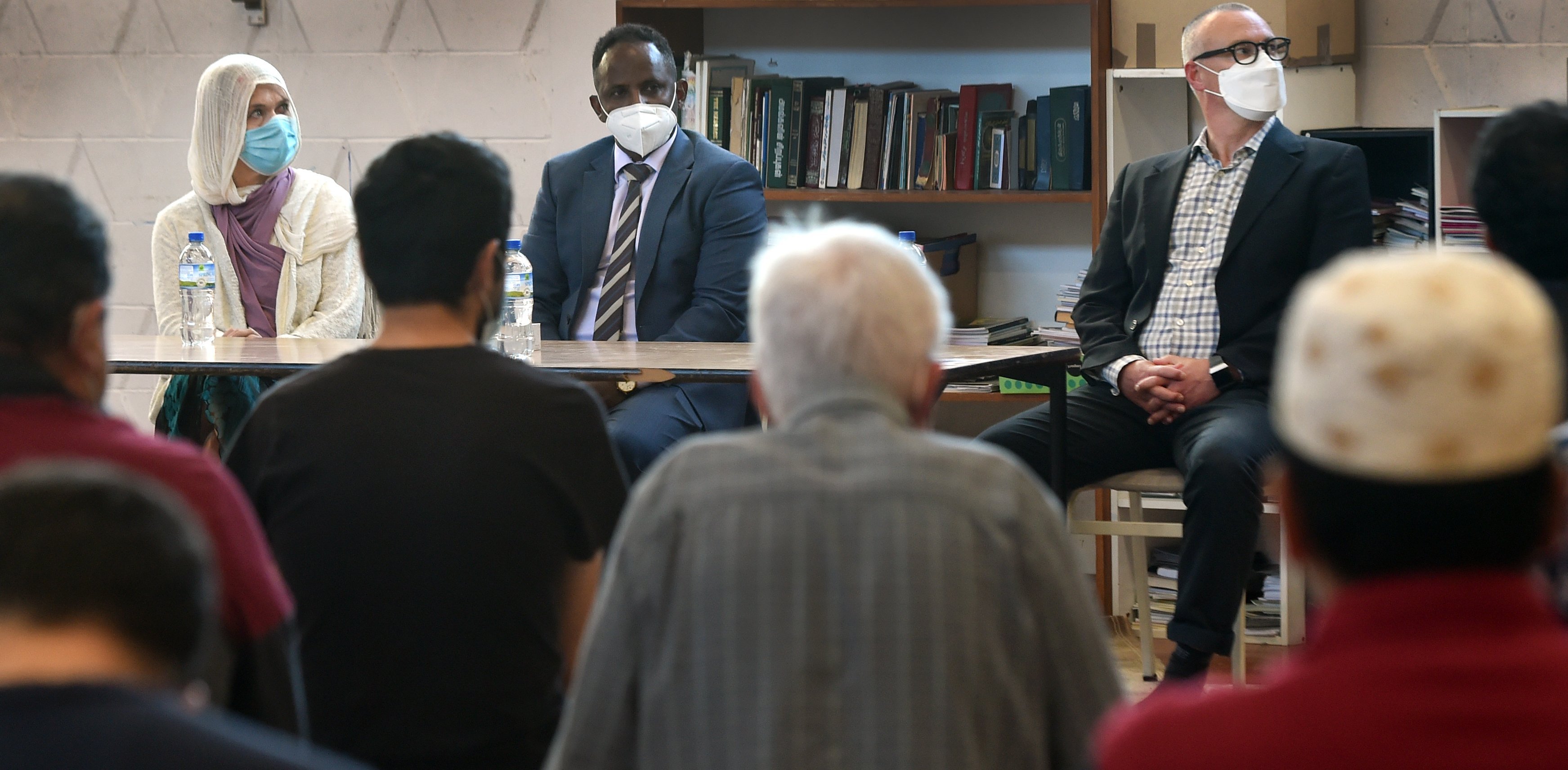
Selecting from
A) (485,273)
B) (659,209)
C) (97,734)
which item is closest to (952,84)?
(659,209)

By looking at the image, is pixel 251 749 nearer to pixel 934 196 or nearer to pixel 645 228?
pixel 645 228

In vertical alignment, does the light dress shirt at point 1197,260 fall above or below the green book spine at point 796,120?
below

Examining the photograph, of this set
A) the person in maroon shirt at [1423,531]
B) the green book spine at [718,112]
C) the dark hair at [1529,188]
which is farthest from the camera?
the green book spine at [718,112]

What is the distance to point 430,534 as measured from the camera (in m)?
1.43

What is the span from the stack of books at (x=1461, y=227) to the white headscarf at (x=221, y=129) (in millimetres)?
2770

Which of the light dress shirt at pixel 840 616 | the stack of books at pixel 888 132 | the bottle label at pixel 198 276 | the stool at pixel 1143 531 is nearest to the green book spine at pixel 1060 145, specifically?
the stack of books at pixel 888 132

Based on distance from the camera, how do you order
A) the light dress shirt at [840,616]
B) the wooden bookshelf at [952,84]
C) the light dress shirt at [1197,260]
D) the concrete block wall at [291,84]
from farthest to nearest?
the concrete block wall at [291,84]
the wooden bookshelf at [952,84]
the light dress shirt at [1197,260]
the light dress shirt at [840,616]

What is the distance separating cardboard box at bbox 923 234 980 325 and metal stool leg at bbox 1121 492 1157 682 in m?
1.04

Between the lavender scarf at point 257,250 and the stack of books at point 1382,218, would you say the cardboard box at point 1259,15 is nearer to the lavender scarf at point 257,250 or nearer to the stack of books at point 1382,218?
the stack of books at point 1382,218

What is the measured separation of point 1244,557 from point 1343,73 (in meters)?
1.70

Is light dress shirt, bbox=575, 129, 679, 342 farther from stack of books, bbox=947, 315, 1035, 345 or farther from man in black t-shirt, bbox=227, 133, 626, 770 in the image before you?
man in black t-shirt, bbox=227, 133, 626, 770

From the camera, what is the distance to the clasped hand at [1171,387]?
281 centimetres

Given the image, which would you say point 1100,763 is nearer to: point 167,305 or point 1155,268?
point 1155,268


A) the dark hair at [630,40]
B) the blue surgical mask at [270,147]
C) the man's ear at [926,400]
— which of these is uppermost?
the dark hair at [630,40]
